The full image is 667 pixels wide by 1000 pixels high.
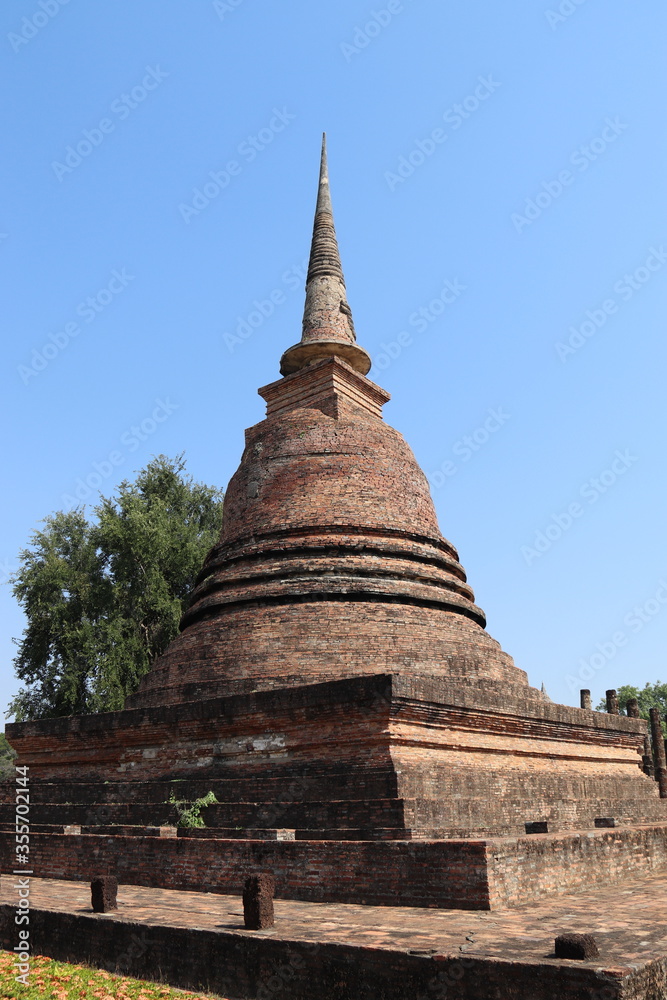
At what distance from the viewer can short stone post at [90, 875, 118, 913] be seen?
6.89 metres

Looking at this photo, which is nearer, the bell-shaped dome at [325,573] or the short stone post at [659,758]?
the bell-shaped dome at [325,573]

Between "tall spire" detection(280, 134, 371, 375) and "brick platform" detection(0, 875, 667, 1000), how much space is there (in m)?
12.2

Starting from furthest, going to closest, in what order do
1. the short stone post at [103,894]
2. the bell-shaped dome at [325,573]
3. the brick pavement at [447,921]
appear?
1. the bell-shaped dome at [325,573]
2. the short stone post at [103,894]
3. the brick pavement at [447,921]

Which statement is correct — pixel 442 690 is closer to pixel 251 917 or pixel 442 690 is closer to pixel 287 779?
pixel 287 779

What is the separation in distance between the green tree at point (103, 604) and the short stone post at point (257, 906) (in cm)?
1757

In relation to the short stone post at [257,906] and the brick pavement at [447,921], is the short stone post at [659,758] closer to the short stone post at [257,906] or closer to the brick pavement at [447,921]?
the brick pavement at [447,921]

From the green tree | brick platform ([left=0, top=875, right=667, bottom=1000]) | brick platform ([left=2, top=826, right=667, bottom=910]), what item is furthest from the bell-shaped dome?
the green tree

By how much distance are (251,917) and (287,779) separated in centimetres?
332

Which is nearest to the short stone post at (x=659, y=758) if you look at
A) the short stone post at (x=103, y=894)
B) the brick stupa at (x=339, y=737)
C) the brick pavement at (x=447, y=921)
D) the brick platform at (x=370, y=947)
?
the brick stupa at (x=339, y=737)

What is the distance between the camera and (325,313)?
1828 centimetres

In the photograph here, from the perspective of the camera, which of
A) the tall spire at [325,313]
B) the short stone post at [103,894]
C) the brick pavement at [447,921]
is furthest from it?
the tall spire at [325,313]

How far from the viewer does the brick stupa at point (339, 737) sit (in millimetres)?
7980

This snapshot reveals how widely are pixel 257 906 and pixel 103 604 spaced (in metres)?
19.6

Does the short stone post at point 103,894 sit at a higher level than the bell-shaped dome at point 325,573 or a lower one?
lower
